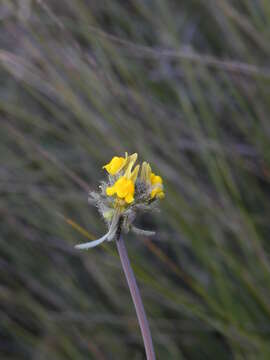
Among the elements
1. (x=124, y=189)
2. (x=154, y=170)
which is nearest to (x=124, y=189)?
(x=124, y=189)

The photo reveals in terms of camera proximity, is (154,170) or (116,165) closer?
(116,165)

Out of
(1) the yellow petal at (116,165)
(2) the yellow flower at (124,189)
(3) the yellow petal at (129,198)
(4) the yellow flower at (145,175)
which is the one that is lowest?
(3) the yellow petal at (129,198)

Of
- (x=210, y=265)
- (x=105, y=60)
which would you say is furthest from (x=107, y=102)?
(x=210, y=265)

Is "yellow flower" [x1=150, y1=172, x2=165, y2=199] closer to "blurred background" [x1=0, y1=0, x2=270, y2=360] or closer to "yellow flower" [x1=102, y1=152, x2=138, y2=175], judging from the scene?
"yellow flower" [x1=102, y1=152, x2=138, y2=175]

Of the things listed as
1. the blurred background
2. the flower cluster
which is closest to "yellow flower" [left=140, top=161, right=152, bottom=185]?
the flower cluster

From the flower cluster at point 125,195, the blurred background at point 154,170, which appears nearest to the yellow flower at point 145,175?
the flower cluster at point 125,195

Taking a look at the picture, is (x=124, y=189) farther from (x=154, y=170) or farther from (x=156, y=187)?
(x=154, y=170)

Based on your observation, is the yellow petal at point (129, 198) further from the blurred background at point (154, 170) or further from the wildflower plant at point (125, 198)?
the blurred background at point (154, 170)
